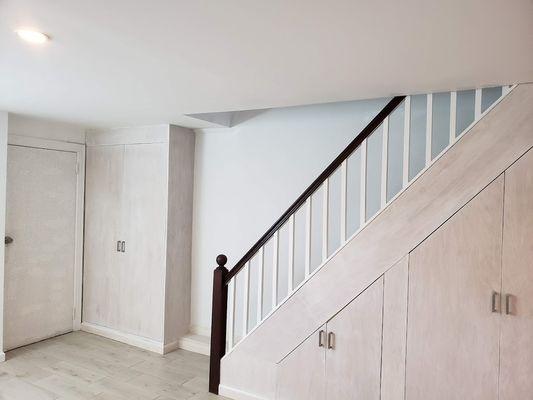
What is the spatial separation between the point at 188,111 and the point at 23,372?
262 centimetres

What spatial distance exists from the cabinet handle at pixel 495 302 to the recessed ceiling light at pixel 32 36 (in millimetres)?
2696

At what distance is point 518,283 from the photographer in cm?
223

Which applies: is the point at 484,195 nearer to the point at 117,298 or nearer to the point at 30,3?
the point at 30,3

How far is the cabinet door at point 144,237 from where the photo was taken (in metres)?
3.84

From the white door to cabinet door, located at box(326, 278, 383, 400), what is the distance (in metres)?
2.99

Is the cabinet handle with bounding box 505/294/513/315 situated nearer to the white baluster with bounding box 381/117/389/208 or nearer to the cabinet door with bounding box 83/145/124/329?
the white baluster with bounding box 381/117/389/208

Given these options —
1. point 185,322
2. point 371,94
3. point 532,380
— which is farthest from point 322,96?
point 185,322

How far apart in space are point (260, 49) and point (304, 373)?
2172 millimetres

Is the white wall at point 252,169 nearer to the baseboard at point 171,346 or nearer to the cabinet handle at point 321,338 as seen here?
the baseboard at point 171,346

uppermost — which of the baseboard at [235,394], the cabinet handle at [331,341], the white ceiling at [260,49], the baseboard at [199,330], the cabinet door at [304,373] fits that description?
the white ceiling at [260,49]

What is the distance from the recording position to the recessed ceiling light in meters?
1.69

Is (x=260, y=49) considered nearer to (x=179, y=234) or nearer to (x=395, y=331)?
(x=395, y=331)

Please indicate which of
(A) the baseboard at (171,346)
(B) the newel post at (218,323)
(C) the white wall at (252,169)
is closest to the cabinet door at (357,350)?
(B) the newel post at (218,323)

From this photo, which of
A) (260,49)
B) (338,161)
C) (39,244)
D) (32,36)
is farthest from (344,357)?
(39,244)
